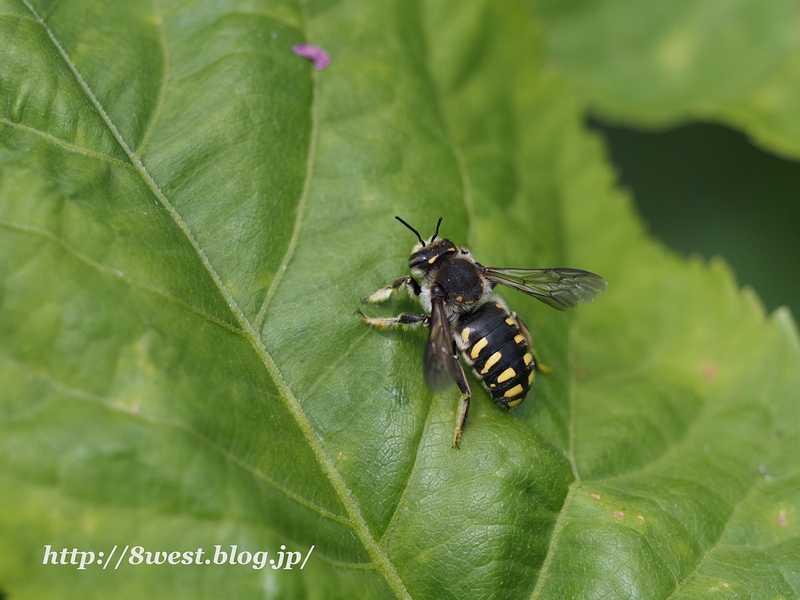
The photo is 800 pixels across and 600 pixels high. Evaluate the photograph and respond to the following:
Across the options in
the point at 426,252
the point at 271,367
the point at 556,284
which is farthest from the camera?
the point at 556,284

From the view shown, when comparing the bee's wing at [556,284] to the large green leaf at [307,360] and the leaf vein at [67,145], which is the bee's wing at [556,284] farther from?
the leaf vein at [67,145]

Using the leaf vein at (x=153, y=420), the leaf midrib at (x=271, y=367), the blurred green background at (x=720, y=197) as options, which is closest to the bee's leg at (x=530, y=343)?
the leaf midrib at (x=271, y=367)

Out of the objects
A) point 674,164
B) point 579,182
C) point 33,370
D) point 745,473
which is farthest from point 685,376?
point 33,370

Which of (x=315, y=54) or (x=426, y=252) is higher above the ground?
(x=315, y=54)

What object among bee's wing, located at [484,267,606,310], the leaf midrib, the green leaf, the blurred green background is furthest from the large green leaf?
the blurred green background

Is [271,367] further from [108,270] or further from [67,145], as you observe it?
[67,145]

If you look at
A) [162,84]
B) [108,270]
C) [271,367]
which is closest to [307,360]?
[271,367]
